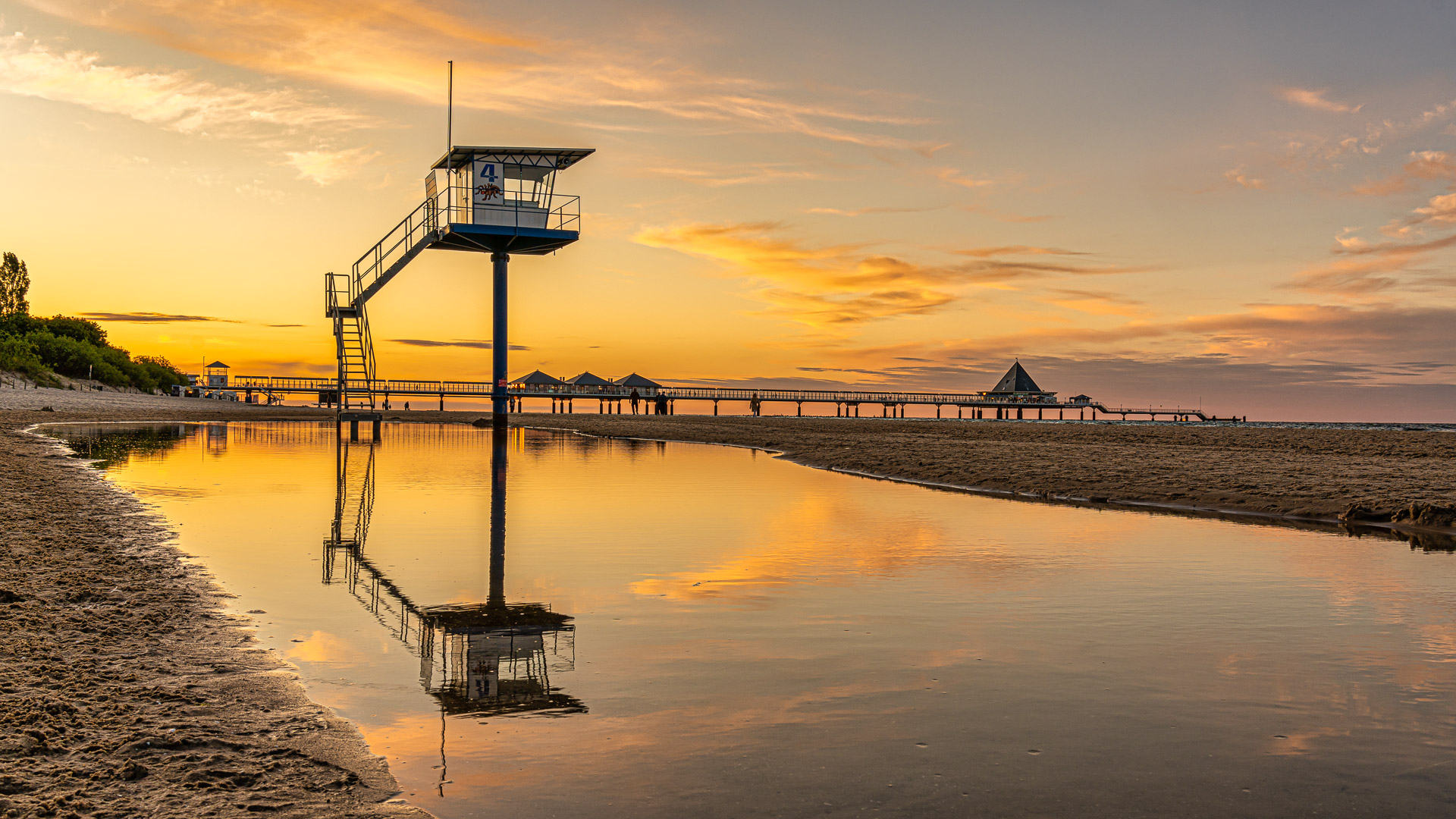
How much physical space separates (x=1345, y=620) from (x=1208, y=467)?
58.1 feet

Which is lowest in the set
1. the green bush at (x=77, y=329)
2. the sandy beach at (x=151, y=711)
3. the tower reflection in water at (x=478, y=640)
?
the tower reflection in water at (x=478, y=640)

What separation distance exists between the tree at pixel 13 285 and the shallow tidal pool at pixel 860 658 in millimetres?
133307

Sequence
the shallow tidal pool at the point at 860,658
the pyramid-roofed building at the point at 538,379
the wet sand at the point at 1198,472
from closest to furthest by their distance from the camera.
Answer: the shallow tidal pool at the point at 860,658 < the wet sand at the point at 1198,472 < the pyramid-roofed building at the point at 538,379

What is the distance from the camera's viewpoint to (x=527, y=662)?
665 centimetres

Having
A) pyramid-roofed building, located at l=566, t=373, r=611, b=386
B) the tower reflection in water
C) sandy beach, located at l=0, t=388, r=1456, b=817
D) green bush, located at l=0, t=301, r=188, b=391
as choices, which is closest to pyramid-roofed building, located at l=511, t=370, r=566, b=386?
pyramid-roofed building, located at l=566, t=373, r=611, b=386

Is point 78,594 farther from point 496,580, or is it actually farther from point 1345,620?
point 1345,620

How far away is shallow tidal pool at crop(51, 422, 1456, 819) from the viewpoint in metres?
4.57

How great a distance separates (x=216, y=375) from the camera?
472ft

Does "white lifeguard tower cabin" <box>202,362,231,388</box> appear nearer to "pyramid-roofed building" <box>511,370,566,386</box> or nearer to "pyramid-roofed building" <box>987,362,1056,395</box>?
"pyramid-roofed building" <box>511,370,566,386</box>

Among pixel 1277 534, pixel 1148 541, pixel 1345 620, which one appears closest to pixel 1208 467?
pixel 1277 534

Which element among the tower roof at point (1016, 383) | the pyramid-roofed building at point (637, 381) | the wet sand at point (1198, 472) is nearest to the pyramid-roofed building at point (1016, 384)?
the tower roof at point (1016, 383)

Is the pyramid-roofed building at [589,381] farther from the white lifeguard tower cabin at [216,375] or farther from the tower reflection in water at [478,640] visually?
the tower reflection in water at [478,640]

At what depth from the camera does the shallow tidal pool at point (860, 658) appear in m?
4.57

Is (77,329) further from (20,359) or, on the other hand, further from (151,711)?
(151,711)
